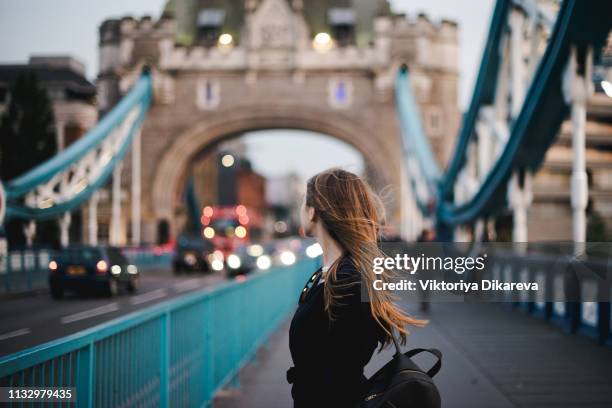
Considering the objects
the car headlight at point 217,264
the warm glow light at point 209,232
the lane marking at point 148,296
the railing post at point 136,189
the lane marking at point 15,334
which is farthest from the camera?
the railing post at point 136,189

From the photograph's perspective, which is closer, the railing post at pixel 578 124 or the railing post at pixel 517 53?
the railing post at pixel 578 124

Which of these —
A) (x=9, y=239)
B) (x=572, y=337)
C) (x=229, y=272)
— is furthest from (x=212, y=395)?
(x=9, y=239)

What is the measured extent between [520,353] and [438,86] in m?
31.4

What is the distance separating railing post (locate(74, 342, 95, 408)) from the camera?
10.4 feet

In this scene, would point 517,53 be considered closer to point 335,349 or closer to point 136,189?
point 335,349

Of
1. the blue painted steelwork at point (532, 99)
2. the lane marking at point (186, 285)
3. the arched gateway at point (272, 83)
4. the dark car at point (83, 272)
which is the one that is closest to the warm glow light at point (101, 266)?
the dark car at point (83, 272)

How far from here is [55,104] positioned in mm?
39656

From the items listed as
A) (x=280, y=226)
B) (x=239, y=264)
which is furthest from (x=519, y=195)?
(x=280, y=226)

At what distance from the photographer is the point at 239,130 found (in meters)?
37.7

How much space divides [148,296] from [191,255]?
9565 mm

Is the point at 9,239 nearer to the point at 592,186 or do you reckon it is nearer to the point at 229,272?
the point at 229,272

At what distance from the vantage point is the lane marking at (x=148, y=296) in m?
14.1

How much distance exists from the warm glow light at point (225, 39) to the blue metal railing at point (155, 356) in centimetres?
3268

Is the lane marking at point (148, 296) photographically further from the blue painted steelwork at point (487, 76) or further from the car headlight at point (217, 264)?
the car headlight at point (217, 264)
